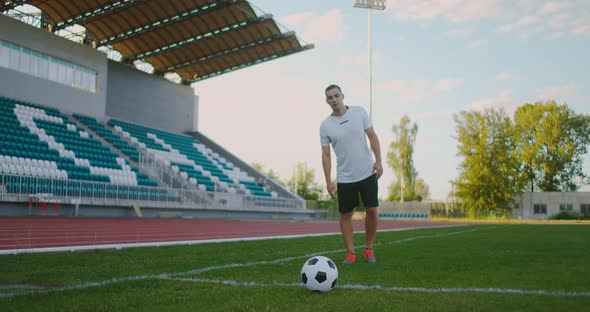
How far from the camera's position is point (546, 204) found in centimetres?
5119

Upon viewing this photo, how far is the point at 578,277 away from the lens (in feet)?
14.1

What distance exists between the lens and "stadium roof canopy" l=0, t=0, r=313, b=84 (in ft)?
80.3

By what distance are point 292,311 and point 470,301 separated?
1.13m

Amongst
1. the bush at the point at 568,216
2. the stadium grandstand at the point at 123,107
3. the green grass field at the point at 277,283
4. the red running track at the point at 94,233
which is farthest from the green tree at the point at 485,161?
the green grass field at the point at 277,283

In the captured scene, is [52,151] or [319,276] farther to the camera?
[52,151]

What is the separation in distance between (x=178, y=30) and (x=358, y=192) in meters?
24.4

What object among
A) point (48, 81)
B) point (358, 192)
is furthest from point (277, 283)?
point (48, 81)

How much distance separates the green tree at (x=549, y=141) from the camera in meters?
56.0

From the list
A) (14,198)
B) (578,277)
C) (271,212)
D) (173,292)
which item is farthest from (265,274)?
(271,212)

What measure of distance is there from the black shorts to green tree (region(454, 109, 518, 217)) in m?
46.6

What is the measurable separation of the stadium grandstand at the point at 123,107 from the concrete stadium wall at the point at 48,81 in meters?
0.05

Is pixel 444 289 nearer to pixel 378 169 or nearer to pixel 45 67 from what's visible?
pixel 378 169

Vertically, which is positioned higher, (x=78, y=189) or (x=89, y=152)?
(x=89, y=152)

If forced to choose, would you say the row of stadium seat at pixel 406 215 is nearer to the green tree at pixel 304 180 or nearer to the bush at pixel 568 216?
the bush at pixel 568 216
